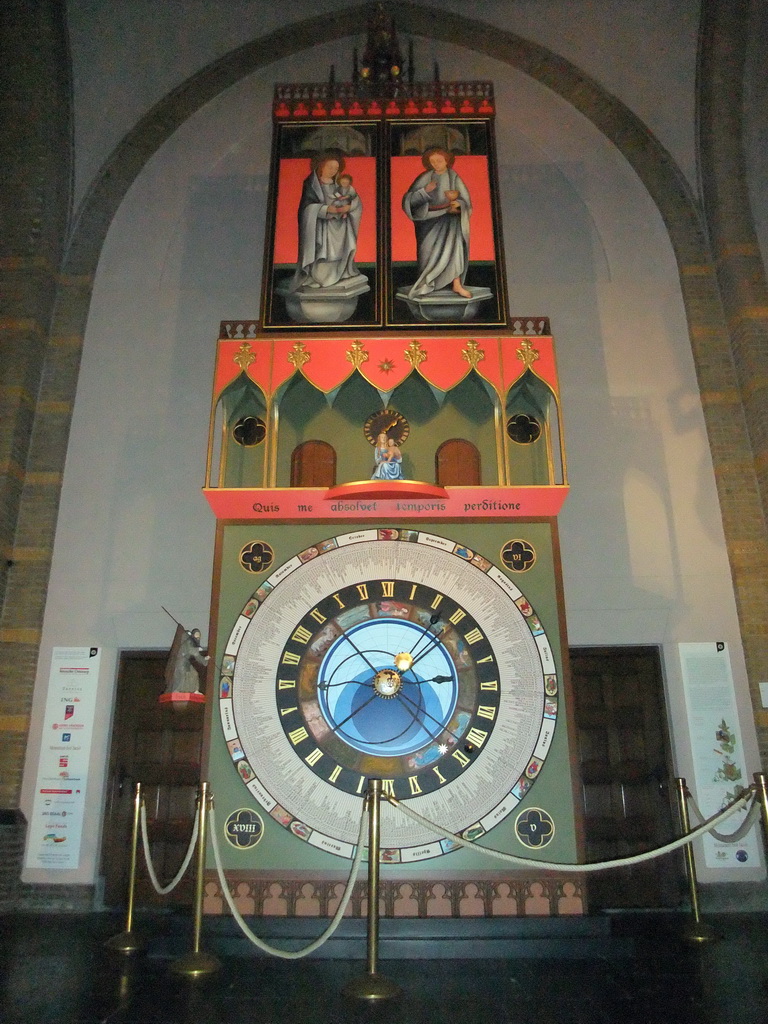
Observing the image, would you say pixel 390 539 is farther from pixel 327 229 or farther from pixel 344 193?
pixel 344 193

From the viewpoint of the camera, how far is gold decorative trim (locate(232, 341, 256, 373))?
6.47 m

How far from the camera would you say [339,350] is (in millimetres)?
6496

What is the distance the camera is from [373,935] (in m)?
4.22

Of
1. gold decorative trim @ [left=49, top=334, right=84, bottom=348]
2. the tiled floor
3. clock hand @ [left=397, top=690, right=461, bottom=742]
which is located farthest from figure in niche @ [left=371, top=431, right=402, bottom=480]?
gold decorative trim @ [left=49, top=334, right=84, bottom=348]

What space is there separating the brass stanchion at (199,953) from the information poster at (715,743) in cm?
428

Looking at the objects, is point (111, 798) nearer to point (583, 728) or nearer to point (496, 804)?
point (496, 804)

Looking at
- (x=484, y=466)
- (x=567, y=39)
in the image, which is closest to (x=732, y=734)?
(x=484, y=466)

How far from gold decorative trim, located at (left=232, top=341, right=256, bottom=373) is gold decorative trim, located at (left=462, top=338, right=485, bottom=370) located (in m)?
1.73

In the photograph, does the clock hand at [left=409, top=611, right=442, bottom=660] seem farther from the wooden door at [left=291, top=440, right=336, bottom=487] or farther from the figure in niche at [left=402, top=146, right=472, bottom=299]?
the figure in niche at [left=402, top=146, right=472, bottom=299]

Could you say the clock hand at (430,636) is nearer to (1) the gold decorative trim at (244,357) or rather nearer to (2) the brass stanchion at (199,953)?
(2) the brass stanchion at (199,953)

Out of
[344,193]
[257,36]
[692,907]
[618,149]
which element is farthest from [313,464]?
[257,36]

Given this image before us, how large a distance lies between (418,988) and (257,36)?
992 cm

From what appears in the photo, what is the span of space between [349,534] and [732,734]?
3835 mm

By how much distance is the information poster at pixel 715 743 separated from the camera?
22.0ft
